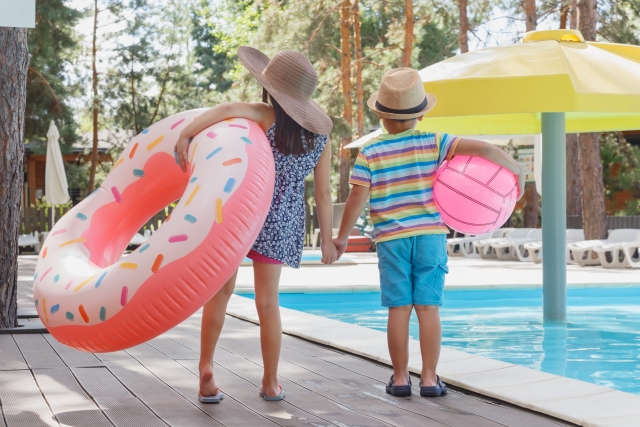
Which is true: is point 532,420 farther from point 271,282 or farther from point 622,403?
point 271,282

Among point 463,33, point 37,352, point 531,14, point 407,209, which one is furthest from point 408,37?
point 407,209

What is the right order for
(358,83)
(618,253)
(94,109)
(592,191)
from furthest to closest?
(94,109) < (358,83) < (592,191) < (618,253)

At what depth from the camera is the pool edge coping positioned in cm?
Result: 325

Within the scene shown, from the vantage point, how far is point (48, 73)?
20.8m

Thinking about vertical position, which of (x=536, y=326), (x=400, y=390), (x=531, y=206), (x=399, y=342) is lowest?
(x=536, y=326)

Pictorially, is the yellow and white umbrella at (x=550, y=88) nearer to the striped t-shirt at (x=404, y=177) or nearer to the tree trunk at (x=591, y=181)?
the striped t-shirt at (x=404, y=177)

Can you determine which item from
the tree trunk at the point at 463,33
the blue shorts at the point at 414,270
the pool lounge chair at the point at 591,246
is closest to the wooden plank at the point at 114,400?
the blue shorts at the point at 414,270

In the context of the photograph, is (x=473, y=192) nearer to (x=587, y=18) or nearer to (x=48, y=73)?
(x=587, y=18)

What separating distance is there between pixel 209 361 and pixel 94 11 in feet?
68.0

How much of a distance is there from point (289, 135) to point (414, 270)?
862 mm

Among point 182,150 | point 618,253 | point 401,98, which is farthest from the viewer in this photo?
point 618,253

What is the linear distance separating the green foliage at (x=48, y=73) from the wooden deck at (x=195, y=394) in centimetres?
1639

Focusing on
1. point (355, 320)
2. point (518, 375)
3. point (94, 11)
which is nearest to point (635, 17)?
point (94, 11)

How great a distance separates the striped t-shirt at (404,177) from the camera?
12.6ft
